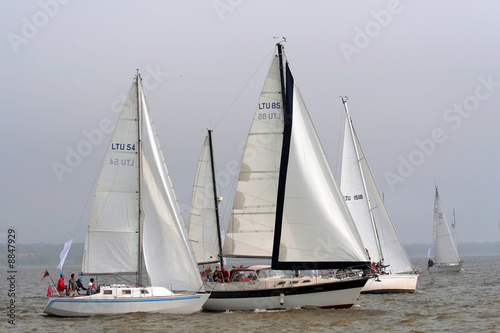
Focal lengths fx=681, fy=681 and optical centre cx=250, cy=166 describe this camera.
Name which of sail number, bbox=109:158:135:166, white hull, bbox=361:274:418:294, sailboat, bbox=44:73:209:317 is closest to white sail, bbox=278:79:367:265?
sailboat, bbox=44:73:209:317

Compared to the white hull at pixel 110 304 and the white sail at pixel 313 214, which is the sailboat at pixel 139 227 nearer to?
the white hull at pixel 110 304

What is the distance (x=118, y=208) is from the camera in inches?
1165

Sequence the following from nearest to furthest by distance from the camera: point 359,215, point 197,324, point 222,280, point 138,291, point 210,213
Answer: point 197,324 → point 138,291 → point 222,280 → point 210,213 → point 359,215

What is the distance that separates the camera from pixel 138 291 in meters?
28.6

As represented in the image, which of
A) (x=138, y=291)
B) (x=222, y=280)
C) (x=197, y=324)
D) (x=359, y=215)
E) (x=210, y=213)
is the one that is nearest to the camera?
(x=197, y=324)

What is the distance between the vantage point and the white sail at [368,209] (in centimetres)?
4484

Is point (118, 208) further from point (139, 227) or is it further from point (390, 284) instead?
point (390, 284)

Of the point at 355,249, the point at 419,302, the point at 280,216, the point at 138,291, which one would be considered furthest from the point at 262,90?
the point at 419,302

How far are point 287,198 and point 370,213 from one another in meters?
16.6

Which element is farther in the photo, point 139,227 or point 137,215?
point 137,215

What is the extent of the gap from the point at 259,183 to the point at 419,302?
11580mm

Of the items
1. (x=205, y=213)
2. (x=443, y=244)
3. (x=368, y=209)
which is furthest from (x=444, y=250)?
(x=205, y=213)

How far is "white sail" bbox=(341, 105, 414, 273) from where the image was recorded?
44844 millimetres

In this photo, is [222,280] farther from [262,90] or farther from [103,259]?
[262,90]
